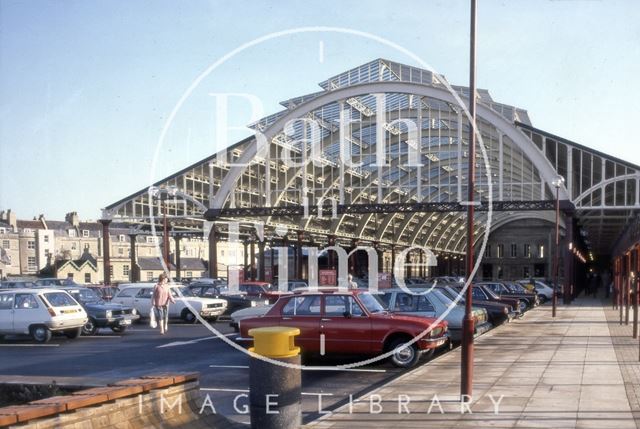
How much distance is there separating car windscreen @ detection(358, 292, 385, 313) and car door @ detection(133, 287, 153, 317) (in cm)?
1397

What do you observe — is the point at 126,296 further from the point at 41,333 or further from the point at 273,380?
the point at 273,380

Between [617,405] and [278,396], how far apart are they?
4787 mm

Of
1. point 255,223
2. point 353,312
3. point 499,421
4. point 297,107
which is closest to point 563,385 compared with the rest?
point 499,421

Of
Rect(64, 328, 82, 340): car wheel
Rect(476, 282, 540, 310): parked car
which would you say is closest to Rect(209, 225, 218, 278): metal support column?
Rect(476, 282, 540, 310): parked car

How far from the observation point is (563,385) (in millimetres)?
10867

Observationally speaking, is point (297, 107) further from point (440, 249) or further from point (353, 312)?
point (440, 249)

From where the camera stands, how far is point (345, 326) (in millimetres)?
13938

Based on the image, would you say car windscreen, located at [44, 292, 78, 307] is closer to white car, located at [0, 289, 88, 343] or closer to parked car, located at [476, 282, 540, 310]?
white car, located at [0, 289, 88, 343]

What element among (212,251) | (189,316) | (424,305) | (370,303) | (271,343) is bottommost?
(189,316)

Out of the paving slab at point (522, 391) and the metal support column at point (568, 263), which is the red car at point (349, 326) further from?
the metal support column at point (568, 263)

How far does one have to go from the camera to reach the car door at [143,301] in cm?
2650

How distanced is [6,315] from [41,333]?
124 cm

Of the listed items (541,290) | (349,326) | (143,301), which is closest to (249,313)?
(349,326)

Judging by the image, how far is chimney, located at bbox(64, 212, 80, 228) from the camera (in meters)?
96.4
